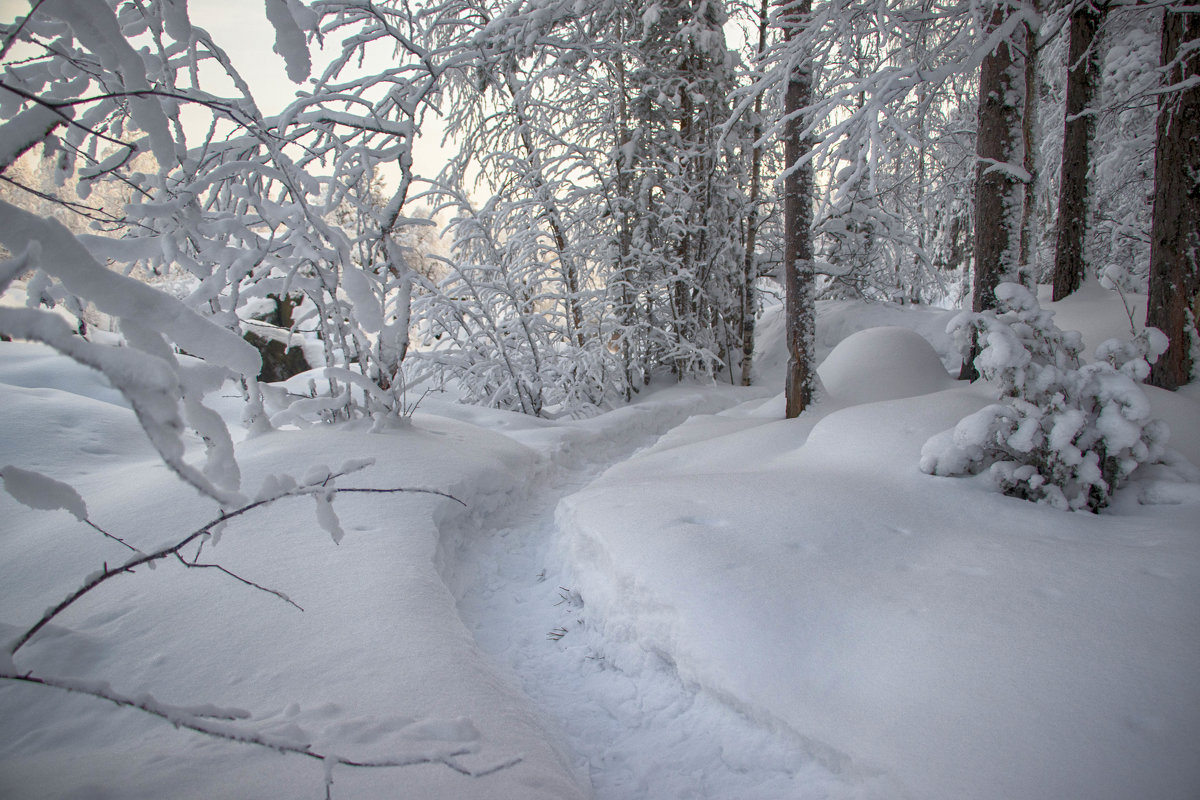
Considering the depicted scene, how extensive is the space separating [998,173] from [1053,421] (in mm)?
3139

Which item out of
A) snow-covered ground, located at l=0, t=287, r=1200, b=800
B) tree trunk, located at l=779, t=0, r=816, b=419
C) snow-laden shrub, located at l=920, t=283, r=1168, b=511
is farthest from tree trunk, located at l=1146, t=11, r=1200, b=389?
tree trunk, located at l=779, t=0, r=816, b=419

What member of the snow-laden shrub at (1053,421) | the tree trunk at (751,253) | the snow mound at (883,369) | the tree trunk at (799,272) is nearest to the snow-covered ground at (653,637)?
the snow-laden shrub at (1053,421)

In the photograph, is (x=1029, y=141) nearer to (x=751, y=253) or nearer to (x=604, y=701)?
(x=751, y=253)

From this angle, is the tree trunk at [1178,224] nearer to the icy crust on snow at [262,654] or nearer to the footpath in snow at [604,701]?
the footpath in snow at [604,701]

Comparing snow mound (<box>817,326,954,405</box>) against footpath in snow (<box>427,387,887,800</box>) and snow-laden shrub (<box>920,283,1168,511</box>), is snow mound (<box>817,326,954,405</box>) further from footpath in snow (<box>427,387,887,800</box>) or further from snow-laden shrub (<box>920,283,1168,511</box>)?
footpath in snow (<box>427,387,887,800</box>)

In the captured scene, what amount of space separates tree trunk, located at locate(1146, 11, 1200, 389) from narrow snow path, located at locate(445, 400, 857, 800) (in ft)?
15.2

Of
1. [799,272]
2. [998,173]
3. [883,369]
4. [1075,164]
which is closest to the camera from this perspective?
[998,173]

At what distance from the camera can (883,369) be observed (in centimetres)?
595

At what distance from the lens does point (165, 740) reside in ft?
5.19

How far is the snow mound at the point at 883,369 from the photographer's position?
18.9 ft

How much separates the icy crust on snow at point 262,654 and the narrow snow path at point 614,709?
226mm

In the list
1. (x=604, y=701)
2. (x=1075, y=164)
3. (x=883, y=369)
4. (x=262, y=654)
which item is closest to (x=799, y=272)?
(x=883, y=369)

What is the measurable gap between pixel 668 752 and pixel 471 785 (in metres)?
0.87

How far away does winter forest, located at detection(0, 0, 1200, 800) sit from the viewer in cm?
137
